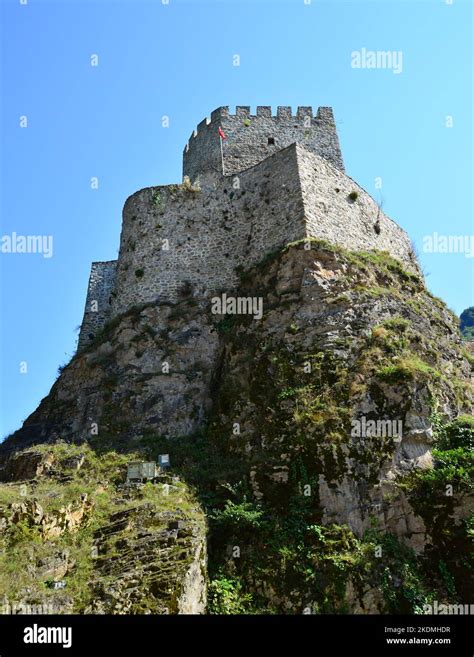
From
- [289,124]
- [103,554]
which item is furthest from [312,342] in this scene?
[289,124]

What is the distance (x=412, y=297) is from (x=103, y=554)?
562 inches

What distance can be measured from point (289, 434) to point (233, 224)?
35.6ft

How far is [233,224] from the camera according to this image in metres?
23.5

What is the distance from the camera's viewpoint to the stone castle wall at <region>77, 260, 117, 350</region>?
2667 cm

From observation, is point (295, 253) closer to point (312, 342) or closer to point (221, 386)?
point (312, 342)

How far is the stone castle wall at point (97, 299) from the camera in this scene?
87.5ft

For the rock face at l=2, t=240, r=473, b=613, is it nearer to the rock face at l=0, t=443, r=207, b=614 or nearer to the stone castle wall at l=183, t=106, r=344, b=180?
the rock face at l=0, t=443, r=207, b=614

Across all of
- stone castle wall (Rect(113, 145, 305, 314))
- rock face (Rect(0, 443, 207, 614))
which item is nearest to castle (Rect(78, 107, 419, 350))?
stone castle wall (Rect(113, 145, 305, 314))

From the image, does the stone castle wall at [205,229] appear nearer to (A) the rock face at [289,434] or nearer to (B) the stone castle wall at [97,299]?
(A) the rock face at [289,434]

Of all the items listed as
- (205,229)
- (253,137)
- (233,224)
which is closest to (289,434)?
(233,224)

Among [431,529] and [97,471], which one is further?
[97,471]

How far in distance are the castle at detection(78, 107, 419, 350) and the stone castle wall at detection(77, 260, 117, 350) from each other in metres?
0.18

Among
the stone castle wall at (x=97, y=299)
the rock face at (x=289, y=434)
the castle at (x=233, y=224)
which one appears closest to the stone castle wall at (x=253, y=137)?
the castle at (x=233, y=224)

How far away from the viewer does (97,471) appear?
51.3 feet
